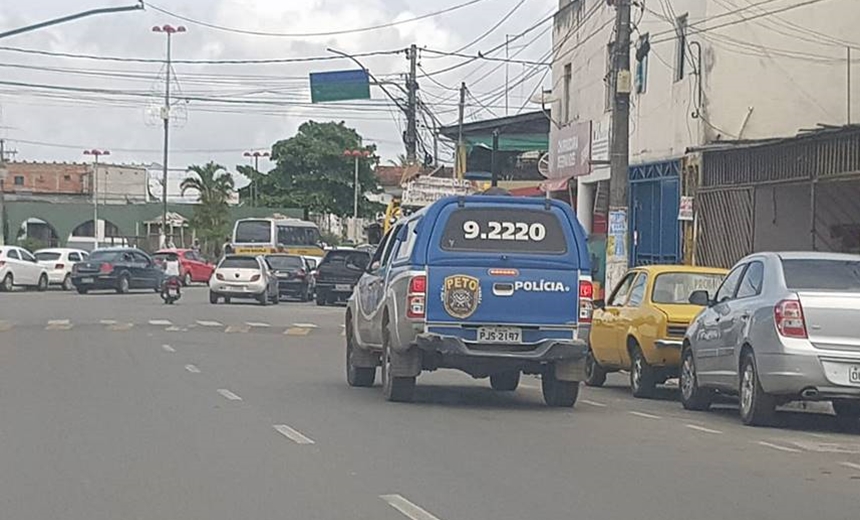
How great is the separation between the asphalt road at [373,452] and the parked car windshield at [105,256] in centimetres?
2738

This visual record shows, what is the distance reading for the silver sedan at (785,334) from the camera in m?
13.7

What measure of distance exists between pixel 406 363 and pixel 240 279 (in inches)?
1061

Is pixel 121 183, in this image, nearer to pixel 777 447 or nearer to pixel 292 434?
pixel 292 434

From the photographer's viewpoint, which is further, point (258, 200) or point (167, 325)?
point (258, 200)

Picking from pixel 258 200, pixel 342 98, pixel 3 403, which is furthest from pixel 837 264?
pixel 258 200

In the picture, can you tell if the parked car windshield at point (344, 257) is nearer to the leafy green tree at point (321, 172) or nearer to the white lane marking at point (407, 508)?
the white lane marking at point (407, 508)

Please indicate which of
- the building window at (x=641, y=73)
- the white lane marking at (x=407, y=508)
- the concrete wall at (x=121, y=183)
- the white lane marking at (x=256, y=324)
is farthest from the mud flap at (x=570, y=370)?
the concrete wall at (x=121, y=183)

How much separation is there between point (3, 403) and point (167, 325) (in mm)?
15937

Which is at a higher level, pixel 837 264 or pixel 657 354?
pixel 837 264

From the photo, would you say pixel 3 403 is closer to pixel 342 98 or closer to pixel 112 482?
pixel 112 482

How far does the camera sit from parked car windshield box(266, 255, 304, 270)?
4709cm

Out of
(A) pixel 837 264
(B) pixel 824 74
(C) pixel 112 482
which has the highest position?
(B) pixel 824 74

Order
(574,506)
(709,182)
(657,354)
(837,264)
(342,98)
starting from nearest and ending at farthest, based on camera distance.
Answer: (574,506) < (837,264) < (657,354) < (709,182) < (342,98)

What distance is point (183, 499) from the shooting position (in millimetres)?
9641
